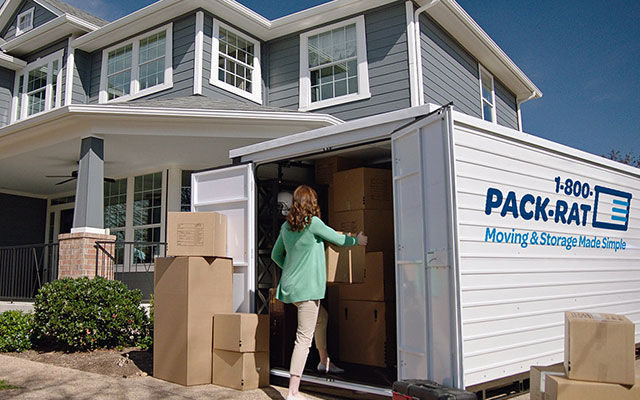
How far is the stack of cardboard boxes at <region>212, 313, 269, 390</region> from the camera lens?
5055 mm

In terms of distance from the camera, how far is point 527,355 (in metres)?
4.30

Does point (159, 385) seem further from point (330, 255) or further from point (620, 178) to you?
point (620, 178)

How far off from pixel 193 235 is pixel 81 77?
8630mm

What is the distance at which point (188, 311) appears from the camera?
521cm

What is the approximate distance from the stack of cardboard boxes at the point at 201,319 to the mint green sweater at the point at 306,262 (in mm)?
752

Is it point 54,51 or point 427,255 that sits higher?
point 54,51

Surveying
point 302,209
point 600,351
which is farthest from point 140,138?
point 600,351

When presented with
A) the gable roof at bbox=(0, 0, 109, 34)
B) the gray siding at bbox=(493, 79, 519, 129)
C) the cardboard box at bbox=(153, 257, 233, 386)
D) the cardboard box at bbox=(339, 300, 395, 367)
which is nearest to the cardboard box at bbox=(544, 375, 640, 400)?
the cardboard box at bbox=(339, 300, 395, 367)

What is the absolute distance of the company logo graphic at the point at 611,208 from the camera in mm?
5441

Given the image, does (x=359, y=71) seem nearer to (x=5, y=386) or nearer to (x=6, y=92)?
(x=5, y=386)

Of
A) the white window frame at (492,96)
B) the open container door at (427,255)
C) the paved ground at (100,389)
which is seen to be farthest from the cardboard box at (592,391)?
the white window frame at (492,96)

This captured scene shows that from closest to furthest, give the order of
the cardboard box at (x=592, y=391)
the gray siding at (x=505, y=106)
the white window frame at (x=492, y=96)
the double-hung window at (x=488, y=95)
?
the cardboard box at (x=592, y=391) → the white window frame at (x=492, y=96) → the double-hung window at (x=488, y=95) → the gray siding at (x=505, y=106)

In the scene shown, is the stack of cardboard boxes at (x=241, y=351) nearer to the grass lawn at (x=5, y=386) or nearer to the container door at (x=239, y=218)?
the container door at (x=239, y=218)

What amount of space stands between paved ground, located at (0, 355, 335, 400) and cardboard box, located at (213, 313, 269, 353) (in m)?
0.38
